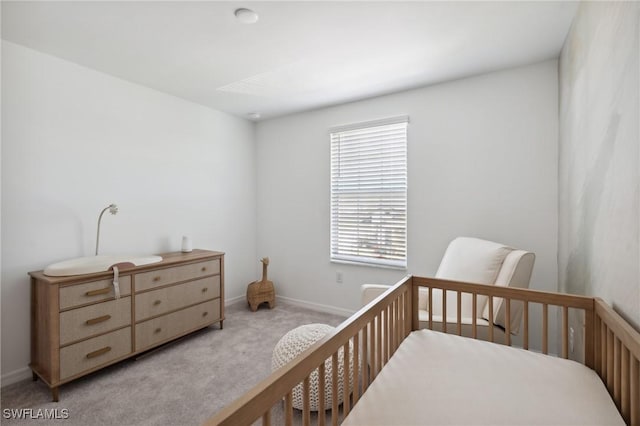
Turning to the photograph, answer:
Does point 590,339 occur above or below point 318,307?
above

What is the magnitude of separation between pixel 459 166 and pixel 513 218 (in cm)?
60

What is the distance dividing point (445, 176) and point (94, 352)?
119 inches

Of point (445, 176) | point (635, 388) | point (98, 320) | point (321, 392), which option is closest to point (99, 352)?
point (98, 320)

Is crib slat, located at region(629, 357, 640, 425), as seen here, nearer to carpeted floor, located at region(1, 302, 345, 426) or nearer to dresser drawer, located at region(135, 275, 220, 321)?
carpeted floor, located at region(1, 302, 345, 426)

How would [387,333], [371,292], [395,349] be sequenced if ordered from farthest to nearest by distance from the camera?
[371,292]
[395,349]
[387,333]

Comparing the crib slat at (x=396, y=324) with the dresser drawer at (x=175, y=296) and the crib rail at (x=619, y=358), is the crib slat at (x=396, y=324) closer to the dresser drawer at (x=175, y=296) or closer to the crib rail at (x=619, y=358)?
the crib rail at (x=619, y=358)

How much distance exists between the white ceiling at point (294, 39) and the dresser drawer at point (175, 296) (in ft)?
5.92

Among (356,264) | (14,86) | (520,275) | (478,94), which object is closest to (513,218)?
(520,275)

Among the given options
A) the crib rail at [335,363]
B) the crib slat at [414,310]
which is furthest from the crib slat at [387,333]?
the crib slat at [414,310]

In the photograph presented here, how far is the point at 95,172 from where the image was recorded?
8.01ft

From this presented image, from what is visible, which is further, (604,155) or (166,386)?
(166,386)

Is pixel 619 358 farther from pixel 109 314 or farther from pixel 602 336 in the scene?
pixel 109 314

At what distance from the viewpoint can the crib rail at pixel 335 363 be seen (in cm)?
63

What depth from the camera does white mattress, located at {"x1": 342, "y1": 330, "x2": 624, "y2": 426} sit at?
3.10ft
